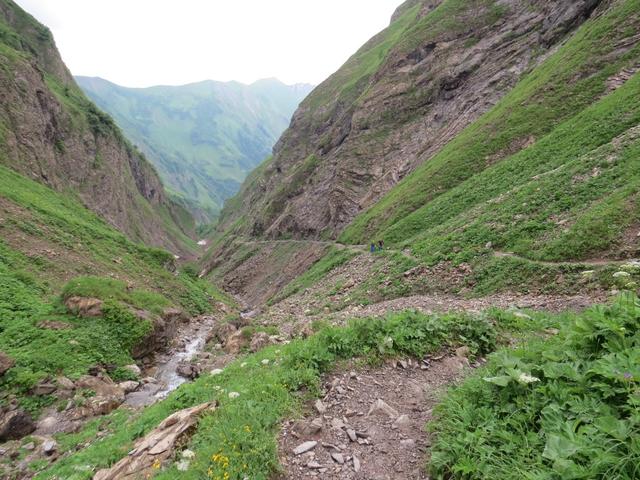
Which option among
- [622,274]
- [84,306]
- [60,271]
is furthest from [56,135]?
[622,274]

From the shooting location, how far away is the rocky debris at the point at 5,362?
544 inches

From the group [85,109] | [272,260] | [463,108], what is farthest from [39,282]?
[85,109]

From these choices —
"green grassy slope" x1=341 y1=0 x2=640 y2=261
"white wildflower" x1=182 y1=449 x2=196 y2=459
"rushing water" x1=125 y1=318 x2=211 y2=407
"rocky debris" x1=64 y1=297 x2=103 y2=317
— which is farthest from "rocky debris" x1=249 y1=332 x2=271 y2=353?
"green grassy slope" x1=341 y1=0 x2=640 y2=261

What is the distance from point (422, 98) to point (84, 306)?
188 feet


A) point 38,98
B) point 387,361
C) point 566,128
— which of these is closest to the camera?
point 387,361

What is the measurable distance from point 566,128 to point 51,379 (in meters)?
37.9

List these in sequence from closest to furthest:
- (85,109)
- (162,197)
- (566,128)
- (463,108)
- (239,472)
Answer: (239,472), (566,128), (463,108), (85,109), (162,197)

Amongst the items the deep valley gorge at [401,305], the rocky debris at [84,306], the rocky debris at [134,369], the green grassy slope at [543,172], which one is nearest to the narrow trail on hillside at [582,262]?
the deep valley gorge at [401,305]

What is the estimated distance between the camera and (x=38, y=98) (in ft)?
180

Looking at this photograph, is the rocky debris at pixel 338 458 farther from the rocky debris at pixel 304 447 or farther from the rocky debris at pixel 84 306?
the rocky debris at pixel 84 306

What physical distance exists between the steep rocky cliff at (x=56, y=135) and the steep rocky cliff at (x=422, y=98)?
116 feet

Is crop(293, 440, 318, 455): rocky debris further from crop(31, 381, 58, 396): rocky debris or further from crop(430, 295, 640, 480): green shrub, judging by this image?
crop(31, 381, 58, 396): rocky debris

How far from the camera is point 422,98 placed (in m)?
57.6

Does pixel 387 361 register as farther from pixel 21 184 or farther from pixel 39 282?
pixel 21 184
